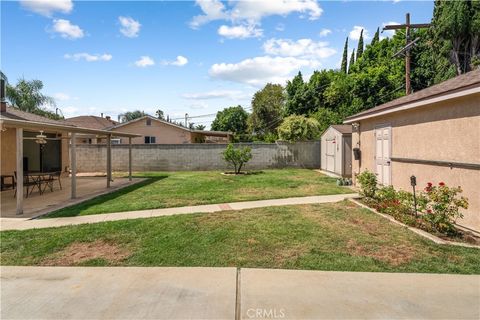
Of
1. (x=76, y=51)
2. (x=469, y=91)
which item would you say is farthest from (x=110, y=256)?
(x=76, y=51)

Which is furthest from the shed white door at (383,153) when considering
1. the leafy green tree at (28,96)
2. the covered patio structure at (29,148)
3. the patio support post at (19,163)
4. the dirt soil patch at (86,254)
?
the leafy green tree at (28,96)

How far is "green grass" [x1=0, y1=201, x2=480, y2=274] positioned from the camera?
440cm

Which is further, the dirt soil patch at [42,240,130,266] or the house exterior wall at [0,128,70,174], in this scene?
the house exterior wall at [0,128,70,174]

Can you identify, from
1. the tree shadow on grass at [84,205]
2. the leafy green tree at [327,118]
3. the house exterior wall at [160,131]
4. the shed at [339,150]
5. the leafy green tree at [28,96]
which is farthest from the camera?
the leafy green tree at [28,96]

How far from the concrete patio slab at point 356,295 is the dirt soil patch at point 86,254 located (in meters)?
2.00

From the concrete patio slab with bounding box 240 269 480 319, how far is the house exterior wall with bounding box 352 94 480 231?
8.48 ft

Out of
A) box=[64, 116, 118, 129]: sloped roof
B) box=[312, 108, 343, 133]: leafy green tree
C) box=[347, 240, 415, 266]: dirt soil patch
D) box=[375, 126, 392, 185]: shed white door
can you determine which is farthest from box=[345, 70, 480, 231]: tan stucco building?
box=[64, 116, 118, 129]: sloped roof

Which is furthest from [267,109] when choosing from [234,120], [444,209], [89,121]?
[444,209]

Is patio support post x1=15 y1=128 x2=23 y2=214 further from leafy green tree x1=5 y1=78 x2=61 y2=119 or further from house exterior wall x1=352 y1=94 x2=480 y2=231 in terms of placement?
leafy green tree x1=5 y1=78 x2=61 y2=119

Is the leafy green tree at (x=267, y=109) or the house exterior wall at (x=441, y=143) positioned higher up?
the leafy green tree at (x=267, y=109)

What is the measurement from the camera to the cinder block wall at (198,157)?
1955 cm

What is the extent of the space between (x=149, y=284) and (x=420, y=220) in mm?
5477

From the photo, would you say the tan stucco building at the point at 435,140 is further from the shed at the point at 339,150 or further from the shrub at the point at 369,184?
the shed at the point at 339,150

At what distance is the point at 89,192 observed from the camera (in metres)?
11.2
